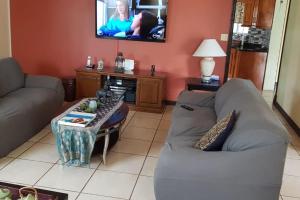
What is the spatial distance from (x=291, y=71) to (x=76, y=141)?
132 inches

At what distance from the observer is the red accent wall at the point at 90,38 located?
4785 mm

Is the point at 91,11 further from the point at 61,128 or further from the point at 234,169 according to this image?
the point at 234,169

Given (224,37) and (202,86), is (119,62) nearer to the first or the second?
(202,86)

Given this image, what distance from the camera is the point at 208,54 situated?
445cm

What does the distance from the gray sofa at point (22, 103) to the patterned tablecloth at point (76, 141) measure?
0.55 m

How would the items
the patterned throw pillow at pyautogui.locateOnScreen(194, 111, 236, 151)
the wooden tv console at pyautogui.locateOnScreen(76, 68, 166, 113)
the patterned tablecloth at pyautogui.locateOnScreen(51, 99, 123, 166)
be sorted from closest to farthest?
the patterned throw pillow at pyautogui.locateOnScreen(194, 111, 236, 151)
the patterned tablecloth at pyautogui.locateOnScreen(51, 99, 123, 166)
the wooden tv console at pyautogui.locateOnScreen(76, 68, 166, 113)

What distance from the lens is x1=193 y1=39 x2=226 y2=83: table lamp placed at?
4461 mm

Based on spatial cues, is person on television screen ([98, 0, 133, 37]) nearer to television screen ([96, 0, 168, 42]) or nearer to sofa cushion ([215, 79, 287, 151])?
television screen ([96, 0, 168, 42])

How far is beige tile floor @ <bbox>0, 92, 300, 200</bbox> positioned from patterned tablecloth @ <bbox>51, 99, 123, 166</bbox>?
99mm

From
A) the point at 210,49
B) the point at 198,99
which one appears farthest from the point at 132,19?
the point at 198,99

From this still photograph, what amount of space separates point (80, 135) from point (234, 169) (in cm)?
138

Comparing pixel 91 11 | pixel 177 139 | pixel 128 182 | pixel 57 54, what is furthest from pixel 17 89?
pixel 177 139

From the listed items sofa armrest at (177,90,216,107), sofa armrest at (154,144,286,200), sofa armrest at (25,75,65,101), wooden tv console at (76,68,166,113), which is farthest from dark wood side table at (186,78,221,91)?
sofa armrest at (154,144,286,200)

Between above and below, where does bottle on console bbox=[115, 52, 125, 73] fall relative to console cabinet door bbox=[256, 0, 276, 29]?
below
